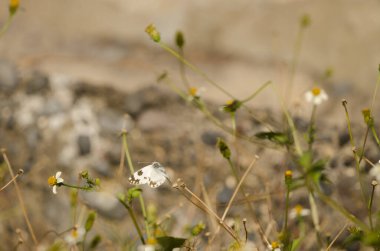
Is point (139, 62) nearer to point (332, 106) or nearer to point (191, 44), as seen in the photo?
point (191, 44)

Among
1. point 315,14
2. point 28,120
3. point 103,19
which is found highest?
point 315,14

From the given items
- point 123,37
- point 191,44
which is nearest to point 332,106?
point 191,44

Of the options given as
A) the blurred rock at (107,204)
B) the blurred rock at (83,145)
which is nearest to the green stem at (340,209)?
the blurred rock at (107,204)

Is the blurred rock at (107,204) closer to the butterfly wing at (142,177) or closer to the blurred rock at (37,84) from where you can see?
the blurred rock at (37,84)

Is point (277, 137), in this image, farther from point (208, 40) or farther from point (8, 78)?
point (208, 40)

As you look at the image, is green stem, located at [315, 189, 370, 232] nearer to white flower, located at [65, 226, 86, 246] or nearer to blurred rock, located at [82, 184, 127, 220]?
white flower, located at [65, 226, 86, 246]

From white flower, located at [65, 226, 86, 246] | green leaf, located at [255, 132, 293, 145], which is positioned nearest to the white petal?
green leaf, located at [255, 132, 293, 145]

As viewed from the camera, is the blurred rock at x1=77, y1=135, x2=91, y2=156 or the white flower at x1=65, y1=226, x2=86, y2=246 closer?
the white flower at x1=65, y1=226, x2=86, y2=246
